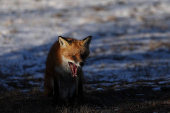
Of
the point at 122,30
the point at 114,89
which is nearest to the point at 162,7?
the point at 122,30

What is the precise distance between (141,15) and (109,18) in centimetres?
347

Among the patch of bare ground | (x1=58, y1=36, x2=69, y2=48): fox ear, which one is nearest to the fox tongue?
(x1=58, y1=36, x2=69, y2=48): fox ear

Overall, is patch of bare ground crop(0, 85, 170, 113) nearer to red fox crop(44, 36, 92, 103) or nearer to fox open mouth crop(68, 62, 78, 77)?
red fox crop(44, 36, 92, 103)

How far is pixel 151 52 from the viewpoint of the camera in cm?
1633

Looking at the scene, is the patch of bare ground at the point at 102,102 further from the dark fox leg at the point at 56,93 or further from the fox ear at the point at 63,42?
the fox ear at the point at 63,42

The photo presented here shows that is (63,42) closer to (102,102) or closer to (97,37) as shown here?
(102,102)

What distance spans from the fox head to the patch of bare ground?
1008 mm

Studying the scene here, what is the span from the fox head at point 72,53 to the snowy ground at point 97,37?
2718 mm

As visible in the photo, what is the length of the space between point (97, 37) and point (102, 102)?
13.5m

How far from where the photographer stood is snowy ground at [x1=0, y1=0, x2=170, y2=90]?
1054 centimetres

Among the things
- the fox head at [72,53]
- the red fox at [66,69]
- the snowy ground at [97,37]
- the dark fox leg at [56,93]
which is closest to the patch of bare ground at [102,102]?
the dark fox leg at [56,93]

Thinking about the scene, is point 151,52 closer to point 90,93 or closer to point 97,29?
point 97,29

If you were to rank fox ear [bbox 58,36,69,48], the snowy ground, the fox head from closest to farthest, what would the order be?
1. the fox head
2. fox ear [bbox 58,36,69,48]
3. the snowy ground

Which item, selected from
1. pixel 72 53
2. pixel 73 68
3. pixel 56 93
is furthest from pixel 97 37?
pixel 72 53
